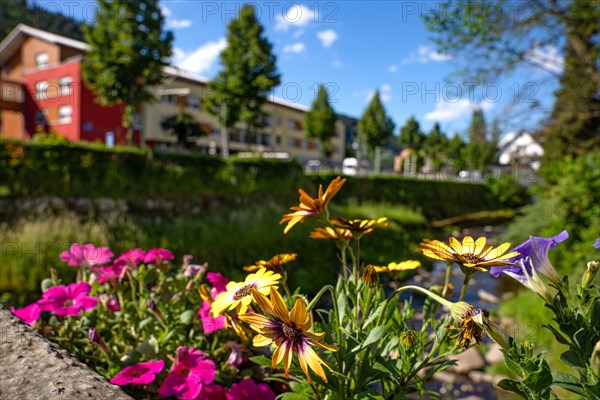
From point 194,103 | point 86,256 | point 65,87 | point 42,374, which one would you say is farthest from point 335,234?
point 194,103

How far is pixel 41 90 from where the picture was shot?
25031 millimetres

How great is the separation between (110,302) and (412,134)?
54836 millimetres

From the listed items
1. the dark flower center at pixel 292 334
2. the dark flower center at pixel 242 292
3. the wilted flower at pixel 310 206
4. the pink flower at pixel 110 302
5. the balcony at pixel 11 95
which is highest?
the balcony at pixel 11 95

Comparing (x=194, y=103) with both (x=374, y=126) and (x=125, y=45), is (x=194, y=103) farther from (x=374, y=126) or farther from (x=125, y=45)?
(x=374, y=126)

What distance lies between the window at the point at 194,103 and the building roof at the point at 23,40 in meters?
8.20

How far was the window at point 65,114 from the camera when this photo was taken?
24.1m

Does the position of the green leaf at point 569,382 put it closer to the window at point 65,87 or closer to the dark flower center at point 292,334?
the dark flower center at point 292,334

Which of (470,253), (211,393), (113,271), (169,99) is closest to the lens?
(470,253)

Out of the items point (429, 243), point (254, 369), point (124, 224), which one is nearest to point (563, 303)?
point (429, 243)

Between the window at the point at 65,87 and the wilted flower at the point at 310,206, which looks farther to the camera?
the window at the point at 65,87

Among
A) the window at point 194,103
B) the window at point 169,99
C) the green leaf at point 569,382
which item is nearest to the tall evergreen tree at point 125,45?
the window at point 169,99

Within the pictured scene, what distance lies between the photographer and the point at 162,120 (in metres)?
29.9

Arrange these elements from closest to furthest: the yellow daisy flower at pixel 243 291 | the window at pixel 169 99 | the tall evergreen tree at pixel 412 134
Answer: the yellow daisy flower at pixel 243 291, the window at pixel 169 99, the tall evergreen tree at pixel 412 134

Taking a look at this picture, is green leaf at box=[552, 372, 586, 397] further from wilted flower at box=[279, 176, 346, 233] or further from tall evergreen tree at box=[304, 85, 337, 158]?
tall evergreen tree at box=[304, 85, 337, 158]
